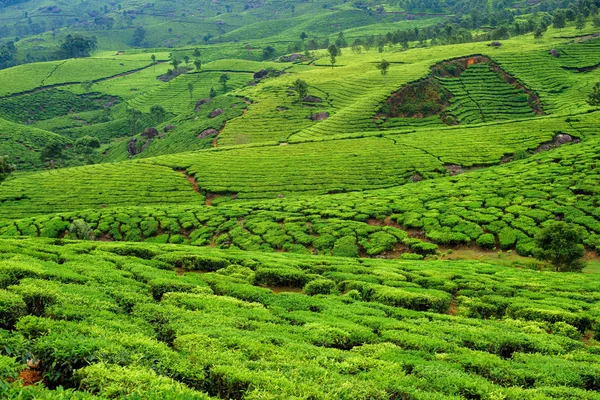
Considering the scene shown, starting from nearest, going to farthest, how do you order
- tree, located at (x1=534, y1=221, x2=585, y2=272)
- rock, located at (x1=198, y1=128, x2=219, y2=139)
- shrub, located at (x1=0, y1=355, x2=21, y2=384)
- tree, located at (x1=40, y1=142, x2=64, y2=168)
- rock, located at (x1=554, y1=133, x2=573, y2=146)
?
1. shrub, located at (x1=0, y1=355, x2=21, y2=384)
2. tree, located at (x1=534, y1=221, x2=585, y2=272)
3. rock, located at (x1=554, y1=133, x2=573, y2=146)
4. tree, located at (x1=40, y1=142, x2=64, y2=168)
5. rock, located at (x1=198, y1=128, x2=219, y2=139)

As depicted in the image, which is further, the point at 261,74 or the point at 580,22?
the point at 261,74

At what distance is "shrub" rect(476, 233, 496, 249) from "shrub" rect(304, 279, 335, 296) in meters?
19.3

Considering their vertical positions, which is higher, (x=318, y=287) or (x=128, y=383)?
(x=128, y=383)

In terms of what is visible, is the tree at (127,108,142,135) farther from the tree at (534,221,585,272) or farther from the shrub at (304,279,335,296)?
the tree at (534,221,585,272)

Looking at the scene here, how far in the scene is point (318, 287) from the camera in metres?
24.0

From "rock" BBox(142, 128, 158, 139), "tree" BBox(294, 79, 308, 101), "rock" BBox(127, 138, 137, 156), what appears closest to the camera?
"tree" BBox(294, 79, 308, 101)

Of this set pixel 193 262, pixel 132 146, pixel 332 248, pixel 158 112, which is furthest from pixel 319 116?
pixel 193 262

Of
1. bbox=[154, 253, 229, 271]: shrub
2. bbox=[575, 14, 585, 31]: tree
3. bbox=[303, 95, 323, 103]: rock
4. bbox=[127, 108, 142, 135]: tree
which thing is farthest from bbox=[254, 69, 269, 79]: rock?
bbox=[154, 253, 229, 271]: shrub

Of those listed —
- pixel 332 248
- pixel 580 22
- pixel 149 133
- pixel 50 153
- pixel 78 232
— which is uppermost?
pixel 580 22

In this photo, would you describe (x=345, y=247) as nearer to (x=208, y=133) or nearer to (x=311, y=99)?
(x=208, y=133)

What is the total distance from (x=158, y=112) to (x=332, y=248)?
113m

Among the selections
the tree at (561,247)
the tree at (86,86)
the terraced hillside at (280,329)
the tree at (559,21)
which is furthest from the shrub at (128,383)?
the tree at (86,86)

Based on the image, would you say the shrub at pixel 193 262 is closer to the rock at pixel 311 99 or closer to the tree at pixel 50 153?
the rock at pixel 311 99

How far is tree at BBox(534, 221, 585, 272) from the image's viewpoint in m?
30.8
